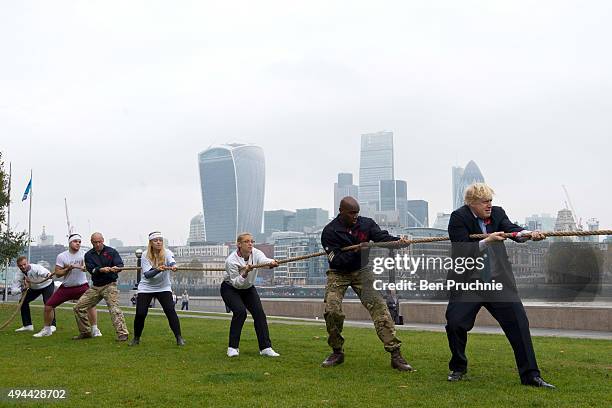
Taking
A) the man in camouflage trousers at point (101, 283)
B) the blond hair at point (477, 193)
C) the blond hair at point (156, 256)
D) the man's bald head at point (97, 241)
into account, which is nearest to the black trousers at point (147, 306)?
the blond hair at point (156, 256)

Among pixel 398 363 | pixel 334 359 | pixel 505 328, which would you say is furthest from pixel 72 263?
pixel 505 328

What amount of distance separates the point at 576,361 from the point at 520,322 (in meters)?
2.99

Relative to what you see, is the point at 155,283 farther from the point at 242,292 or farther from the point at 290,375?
the point at 290,375

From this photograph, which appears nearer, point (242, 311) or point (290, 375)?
point (290, 375)

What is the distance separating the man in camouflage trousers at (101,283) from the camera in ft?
43.2

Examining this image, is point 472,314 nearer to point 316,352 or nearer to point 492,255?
point 492,255

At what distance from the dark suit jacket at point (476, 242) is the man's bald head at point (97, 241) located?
782 centimetres

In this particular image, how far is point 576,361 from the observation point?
9.61m

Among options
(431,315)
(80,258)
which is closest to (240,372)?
(80,258)

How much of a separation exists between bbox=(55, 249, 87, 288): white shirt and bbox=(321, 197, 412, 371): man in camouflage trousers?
697 centimetres

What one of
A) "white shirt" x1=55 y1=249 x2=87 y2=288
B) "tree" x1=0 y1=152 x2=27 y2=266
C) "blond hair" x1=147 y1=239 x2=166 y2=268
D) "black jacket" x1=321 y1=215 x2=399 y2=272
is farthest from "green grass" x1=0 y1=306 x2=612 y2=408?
"tree" x1=0 y1=152 x2=27 y2=266

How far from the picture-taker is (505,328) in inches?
289

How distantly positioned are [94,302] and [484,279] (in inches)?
341

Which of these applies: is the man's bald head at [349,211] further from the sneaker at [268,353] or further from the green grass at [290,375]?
the sneaker at [268,353]
